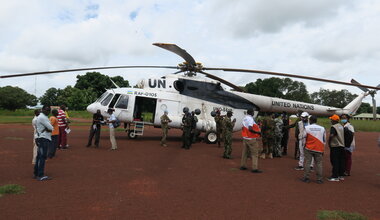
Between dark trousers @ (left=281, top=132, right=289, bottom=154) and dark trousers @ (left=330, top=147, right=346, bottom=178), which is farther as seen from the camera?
dark trousers @ (left=281, top=132, right=289, bottom=154)

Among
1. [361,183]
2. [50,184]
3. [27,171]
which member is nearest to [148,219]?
[50,184]

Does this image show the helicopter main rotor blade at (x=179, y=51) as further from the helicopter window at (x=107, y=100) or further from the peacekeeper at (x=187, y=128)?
the helicopter window at (x=107, y=100)

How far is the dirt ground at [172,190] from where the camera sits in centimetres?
396

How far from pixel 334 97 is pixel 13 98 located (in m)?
108

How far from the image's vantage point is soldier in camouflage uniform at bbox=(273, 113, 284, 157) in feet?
30.2

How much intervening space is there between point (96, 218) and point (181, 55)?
288 inches

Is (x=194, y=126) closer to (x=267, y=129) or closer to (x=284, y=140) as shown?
(x=267, y=129)

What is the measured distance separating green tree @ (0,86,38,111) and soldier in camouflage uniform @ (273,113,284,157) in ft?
235

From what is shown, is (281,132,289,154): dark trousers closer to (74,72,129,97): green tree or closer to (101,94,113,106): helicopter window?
(101,94,113,106): helicopter window

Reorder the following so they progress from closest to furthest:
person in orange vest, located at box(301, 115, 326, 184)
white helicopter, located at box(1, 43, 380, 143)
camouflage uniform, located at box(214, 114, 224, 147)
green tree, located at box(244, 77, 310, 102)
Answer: person in orange vest, located at box(301, 115, 326, 184) < camouflage uniform, located at box(214, 114, 224, 147) < white helicopter, located at box(1, 43, 380, 143) < green tree, located at box(244, 77, 310, 102)

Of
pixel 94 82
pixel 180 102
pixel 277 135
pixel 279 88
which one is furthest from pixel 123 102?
pixel 279 88

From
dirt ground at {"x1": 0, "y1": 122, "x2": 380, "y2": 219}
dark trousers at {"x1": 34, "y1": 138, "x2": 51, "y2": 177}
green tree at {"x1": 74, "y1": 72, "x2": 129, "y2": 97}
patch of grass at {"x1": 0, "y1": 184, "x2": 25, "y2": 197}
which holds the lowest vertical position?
patch of grass at {"x1": 0, "y1": 184, "x2": 25, "y2": 197}

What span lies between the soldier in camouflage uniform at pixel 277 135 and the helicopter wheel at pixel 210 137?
3.49 metres

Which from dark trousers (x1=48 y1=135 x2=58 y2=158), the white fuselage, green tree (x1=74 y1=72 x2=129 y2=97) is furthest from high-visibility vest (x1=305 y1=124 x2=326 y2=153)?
green tree (x1=74 y1=72 x2=129 y2=97)
